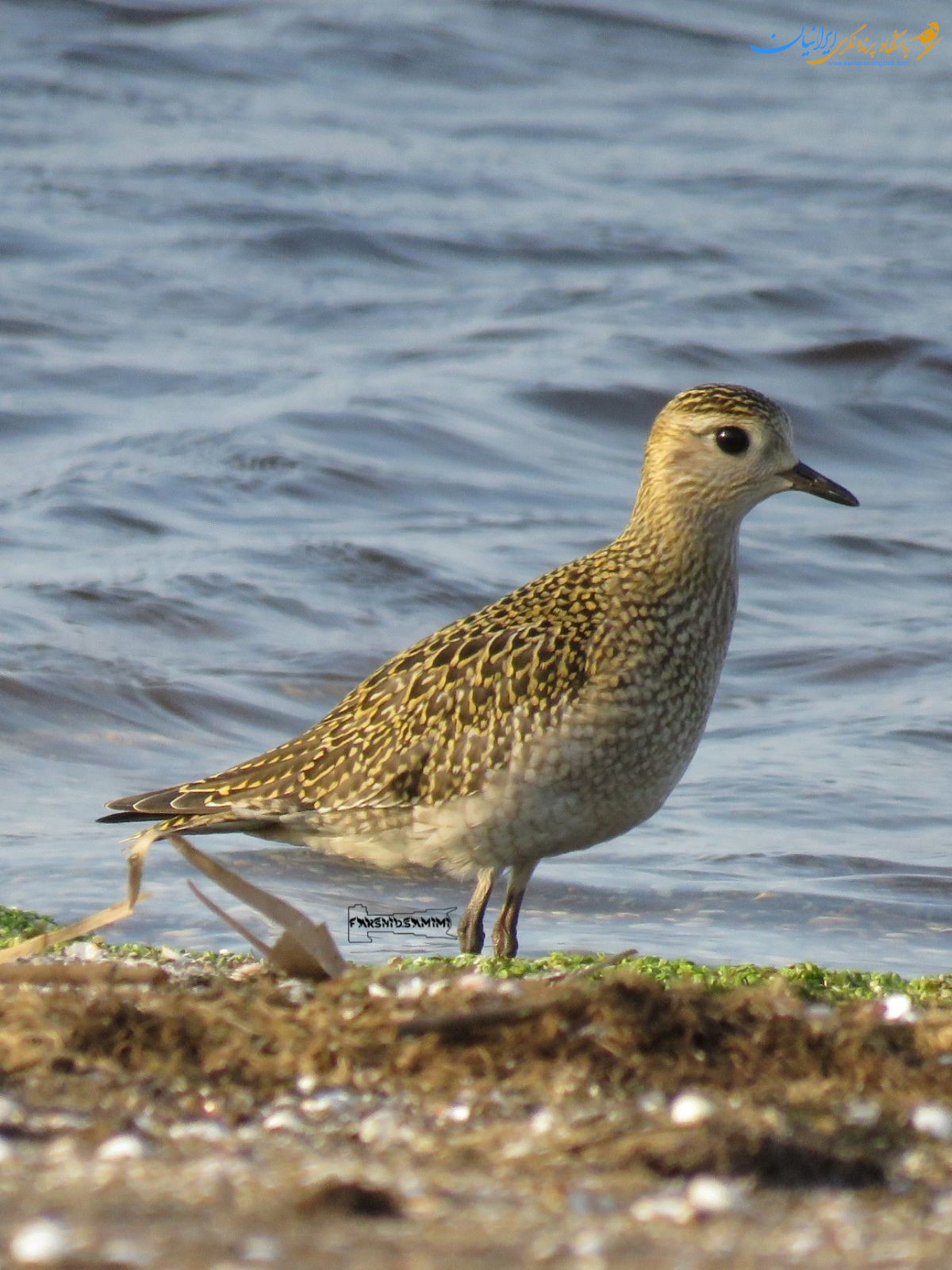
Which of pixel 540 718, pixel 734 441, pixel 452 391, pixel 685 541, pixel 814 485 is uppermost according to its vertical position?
pixel 734 441

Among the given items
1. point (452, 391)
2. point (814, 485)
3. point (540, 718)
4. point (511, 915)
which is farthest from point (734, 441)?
point (452, 391)

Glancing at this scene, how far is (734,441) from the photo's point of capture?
276 inches

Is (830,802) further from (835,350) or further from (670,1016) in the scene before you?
(835,350)

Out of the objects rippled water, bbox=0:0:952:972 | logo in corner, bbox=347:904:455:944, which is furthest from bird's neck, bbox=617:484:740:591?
logo in corner, bbox=347:904:455:944

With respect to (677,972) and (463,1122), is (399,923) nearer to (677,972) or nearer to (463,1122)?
(677,972)

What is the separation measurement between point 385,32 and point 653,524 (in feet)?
46.3

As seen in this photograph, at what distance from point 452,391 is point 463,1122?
10.2 metres

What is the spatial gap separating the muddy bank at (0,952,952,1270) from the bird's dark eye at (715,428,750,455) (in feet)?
7.97

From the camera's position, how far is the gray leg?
648 centimetres

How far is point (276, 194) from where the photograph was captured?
16.7 m

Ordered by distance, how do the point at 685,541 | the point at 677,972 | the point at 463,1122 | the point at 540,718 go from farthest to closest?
the point at 685,541 < the point at 540,718 < the point at 677,972 < the point at 463,1122

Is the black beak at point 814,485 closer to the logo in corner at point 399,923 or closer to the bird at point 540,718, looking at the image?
the bird at point 540,718

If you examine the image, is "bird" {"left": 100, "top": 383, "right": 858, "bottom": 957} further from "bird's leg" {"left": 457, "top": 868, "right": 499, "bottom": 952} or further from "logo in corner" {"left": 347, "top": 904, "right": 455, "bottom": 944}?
"logo in corner" {"left": 347, "top": 904, "right": 455, "bottom": 944}

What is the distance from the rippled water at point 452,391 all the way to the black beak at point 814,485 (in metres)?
1.58
